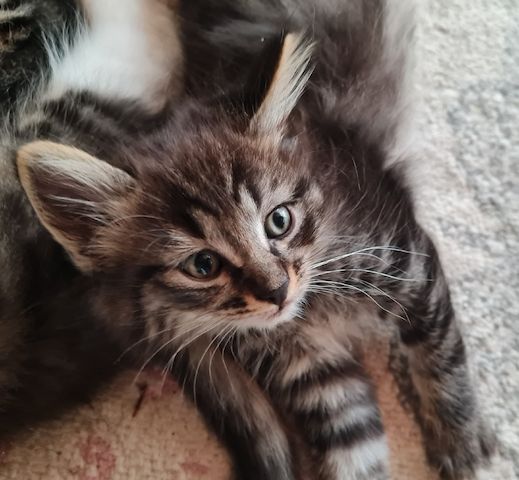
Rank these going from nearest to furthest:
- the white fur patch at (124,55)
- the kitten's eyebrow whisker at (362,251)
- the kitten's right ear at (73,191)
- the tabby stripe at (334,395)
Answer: the kitten's right ear at (73,191)
the kitten's eyebrow whisker at (362,251)
the tabby stripe at (334,395)
the white fur patch at (124,55)

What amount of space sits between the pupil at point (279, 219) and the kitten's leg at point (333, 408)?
0.96 ft

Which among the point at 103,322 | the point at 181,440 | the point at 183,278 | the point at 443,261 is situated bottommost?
the point at 181,440

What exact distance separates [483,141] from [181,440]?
88 cm

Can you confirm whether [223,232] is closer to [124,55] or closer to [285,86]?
[285,86]

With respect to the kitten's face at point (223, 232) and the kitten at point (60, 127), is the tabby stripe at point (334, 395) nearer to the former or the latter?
the kitten's face at point (223, 232)

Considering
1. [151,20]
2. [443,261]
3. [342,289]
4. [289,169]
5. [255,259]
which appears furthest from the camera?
[151,20]

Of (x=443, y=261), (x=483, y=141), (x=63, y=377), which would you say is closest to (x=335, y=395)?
(x=443, y=261)

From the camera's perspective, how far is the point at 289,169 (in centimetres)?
116

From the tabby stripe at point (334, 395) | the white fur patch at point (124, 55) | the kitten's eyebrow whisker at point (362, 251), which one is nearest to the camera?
the kitten's eyebrow whisker at point (362, 251)

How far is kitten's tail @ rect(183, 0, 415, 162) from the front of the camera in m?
1.40

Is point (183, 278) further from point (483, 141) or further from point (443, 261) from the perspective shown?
point (483, 141)

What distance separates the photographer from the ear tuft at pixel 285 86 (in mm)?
1101

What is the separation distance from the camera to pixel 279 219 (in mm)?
1123

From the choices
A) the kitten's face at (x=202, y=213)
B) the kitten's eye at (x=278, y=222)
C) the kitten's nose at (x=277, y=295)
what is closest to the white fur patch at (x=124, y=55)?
the kitten's face at (x=202, y=213)
